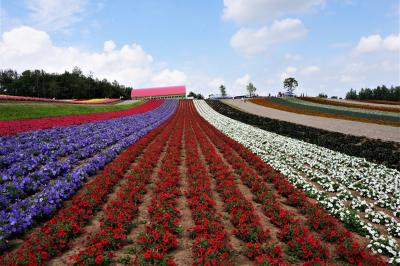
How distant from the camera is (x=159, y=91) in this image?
138500mm

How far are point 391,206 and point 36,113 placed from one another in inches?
1465

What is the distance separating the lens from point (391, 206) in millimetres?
10227

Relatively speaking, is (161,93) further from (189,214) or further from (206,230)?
(206,230)

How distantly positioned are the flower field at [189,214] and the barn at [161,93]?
396 feet

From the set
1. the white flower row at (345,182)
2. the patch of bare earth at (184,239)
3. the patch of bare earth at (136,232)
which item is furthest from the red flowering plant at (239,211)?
the white flower row at (345,182)

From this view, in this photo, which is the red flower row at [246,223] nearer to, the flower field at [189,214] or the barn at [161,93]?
the flower field at [189,214]

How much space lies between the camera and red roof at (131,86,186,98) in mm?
135750

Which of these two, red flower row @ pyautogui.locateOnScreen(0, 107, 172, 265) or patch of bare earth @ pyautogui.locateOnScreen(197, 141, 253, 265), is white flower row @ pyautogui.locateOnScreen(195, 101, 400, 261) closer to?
patch of bare earth @ pyautogui.locateOnScreen(197, 141, 253, 265)

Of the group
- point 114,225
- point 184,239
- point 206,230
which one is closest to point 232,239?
point 206,230

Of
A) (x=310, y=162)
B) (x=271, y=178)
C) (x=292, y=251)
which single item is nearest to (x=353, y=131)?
(x=310, y=162)

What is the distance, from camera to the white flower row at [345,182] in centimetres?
854

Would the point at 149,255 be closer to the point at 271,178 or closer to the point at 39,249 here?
the point at 39,249

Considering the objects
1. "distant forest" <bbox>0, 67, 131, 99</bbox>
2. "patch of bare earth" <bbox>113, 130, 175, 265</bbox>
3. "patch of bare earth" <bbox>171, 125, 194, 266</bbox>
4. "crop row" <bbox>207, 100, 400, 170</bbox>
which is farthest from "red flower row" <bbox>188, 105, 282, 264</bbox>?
"distant forest" <bbox>0, 67, 131, 99</bbox>

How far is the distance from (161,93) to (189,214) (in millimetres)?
130326
